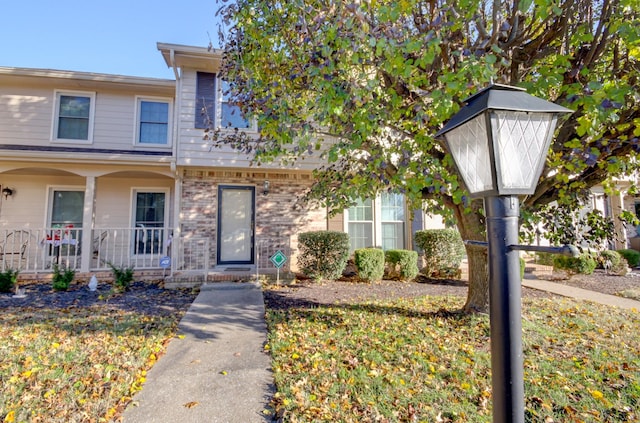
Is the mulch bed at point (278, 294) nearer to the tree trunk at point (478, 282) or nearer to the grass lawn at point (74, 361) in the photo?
the grass lawn at point (74, 361)

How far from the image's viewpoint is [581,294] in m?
6.87

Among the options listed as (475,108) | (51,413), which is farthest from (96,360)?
(475,108)

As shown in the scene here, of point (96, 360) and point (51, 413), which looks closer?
point (51, 413)

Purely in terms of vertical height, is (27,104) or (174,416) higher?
(27,104)

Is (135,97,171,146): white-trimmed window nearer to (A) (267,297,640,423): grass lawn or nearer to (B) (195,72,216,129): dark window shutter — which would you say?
(B) (195,72,216,129): dark window shutter

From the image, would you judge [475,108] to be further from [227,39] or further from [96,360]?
[227,39]

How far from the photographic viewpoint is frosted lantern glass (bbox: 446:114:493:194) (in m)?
1.44

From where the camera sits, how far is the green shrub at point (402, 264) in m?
7.95

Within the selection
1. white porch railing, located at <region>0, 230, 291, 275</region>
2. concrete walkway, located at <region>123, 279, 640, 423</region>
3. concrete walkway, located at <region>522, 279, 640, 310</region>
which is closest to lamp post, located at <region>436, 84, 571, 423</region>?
concrete walkway, located at <region>123, 279, 640, 423</region>

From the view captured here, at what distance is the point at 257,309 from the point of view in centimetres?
533

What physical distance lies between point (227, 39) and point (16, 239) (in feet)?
26.8

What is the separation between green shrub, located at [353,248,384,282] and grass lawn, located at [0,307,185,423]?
4189 millimetres

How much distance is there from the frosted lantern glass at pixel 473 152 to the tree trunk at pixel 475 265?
3.49 meters

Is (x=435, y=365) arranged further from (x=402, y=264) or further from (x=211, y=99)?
(x=211, y=99)
